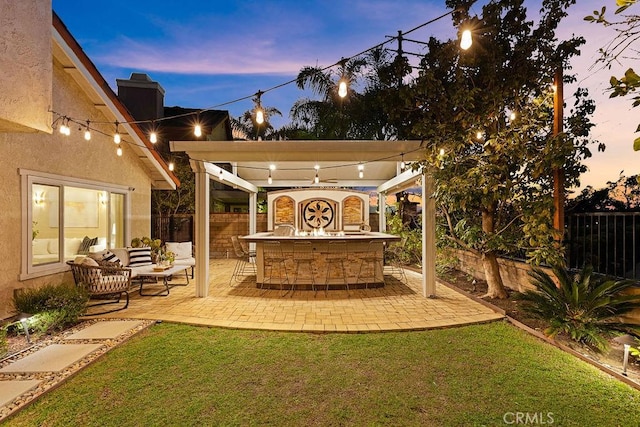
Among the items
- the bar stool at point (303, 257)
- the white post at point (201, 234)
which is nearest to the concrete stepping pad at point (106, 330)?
the white post at point (201, 234)

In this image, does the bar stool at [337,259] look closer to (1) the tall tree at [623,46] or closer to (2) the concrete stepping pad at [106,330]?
(2) the concrete stepping pad at [106,330]

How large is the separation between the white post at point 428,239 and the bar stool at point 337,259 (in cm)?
167

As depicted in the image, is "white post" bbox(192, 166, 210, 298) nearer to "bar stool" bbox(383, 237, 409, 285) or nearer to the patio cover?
the patio cover

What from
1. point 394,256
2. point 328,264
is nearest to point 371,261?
point 328,264

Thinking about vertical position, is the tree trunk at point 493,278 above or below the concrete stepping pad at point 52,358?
above

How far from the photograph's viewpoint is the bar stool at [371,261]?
7449 mm

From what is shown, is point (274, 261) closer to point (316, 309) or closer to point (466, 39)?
point (316, 309)

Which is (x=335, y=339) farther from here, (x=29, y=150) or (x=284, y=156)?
(x=29, y=150)

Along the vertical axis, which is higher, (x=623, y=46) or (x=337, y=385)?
(x=623, y=46)

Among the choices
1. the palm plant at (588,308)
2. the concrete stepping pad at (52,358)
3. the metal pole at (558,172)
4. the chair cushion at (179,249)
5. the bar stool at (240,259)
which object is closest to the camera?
the concrete stepping pad at (52,358)

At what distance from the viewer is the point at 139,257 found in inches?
324

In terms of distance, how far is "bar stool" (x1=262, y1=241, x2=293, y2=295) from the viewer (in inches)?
288

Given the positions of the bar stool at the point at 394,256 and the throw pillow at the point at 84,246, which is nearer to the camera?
the throw pillow at the point at 84,246

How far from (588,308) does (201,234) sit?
20.9 feet
